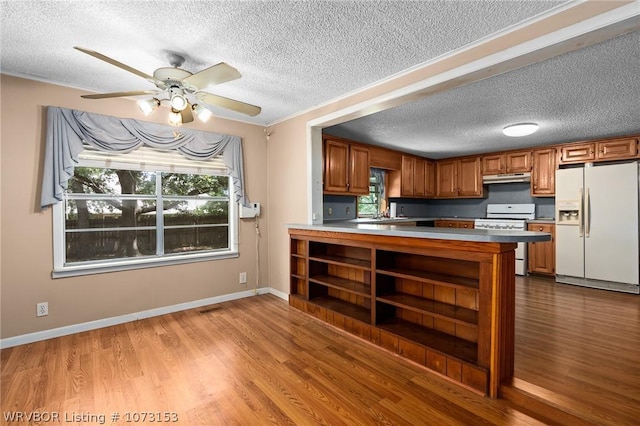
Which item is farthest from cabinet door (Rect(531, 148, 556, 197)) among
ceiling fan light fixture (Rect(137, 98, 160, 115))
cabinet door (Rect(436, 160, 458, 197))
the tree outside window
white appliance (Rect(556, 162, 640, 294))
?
ceiling fan light fixture (Rect(137, 98, 160, 115))

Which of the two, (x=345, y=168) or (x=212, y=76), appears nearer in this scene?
(x=212, y=76)

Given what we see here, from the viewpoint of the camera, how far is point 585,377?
2.10m

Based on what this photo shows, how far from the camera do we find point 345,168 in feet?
14.9

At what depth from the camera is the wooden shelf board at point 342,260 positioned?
10.1 feet

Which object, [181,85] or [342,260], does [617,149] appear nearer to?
[342,260]

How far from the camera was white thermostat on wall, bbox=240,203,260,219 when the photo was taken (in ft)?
13.6

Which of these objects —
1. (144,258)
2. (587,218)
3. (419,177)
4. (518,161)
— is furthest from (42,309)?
(518,161)

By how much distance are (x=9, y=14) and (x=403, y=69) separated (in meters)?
2.77

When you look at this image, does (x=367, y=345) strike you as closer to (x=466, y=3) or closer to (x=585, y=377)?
(x=585, y=377)

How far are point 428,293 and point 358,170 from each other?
2515mm

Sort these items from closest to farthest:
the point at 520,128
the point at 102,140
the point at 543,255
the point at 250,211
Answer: the point at 102,140, the point at 520,128, the point at 250,211, the point at 543,255

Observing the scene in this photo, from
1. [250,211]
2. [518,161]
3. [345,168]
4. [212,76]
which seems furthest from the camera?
[518,161]

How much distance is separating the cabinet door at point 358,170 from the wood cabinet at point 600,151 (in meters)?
3.40

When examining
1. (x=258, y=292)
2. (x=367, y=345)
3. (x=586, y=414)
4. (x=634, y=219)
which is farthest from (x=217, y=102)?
(x=634, y=219)
